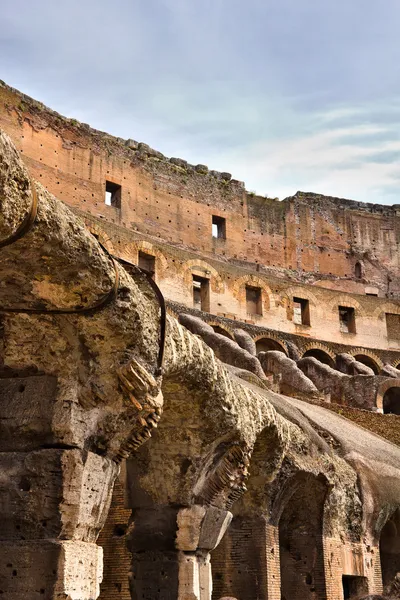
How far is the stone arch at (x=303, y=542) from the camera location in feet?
36.7

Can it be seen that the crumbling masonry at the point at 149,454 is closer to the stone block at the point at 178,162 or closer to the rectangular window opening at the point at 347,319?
the rectangular window opening at the point at 347,319

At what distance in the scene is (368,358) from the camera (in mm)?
30453

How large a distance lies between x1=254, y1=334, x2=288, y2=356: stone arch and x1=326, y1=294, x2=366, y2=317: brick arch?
6.17m

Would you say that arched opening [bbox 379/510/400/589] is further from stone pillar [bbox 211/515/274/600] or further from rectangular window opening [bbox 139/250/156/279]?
rectangular window opening [bbox 139/250/156/279]

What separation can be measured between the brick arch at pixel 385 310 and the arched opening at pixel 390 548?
21197 millimetres

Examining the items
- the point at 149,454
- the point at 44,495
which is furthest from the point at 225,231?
the point at 44,495

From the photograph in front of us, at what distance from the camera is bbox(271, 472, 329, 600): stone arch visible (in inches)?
440

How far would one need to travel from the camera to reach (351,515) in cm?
1200

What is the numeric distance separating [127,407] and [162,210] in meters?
29.2

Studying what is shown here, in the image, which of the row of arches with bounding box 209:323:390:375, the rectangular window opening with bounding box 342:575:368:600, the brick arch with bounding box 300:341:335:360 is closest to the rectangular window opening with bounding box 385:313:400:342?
the row of arches with bounding box 209:323:390:375

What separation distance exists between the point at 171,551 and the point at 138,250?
1967cm

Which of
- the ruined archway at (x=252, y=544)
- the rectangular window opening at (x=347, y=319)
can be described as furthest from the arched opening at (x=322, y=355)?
the ruined archway at (x=252, y=544)

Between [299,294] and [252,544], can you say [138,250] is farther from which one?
[252,544]

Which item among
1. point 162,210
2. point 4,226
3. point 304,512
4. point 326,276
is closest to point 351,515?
point 304,512
